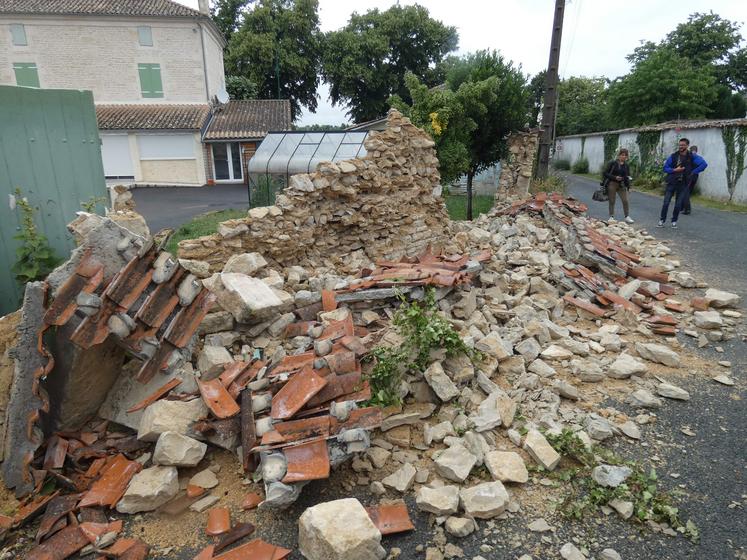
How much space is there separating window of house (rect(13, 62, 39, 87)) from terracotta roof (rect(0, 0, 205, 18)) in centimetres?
219

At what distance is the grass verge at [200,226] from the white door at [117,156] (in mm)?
10334

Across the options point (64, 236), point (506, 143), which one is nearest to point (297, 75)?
point (506, 143)

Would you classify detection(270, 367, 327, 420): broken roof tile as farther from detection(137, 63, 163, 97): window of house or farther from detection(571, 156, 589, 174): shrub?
detection(571, 156, 589, 174): shrub

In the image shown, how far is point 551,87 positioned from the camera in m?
14.2

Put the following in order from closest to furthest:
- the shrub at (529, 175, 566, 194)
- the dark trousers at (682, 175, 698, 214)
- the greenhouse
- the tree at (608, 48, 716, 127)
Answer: the dark trousers at (682, 175, 698, 214) < the greenhouse < the shrub at (529, 175, 566, 194) < the tree at (608, 48, 716, 127)

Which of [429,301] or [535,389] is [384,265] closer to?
[429,301]

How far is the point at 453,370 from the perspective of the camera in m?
3.75

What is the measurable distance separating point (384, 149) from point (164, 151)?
18921mm

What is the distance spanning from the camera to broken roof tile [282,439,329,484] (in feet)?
8.77

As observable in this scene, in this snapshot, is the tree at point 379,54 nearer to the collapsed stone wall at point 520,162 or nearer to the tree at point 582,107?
the tree at point 582,107

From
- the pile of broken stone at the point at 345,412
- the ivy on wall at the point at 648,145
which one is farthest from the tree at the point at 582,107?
the pile of broken stone at the point at 345,412

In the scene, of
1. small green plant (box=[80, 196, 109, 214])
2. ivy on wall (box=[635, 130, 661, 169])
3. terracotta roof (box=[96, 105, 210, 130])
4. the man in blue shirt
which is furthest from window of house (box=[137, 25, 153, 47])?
ivy on wall (box=[635, 130, 661, 169])

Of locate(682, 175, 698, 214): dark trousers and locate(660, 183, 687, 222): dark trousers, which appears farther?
locate(682, 175, 698, 214): dark trousers

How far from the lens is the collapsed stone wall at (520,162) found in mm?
14297
